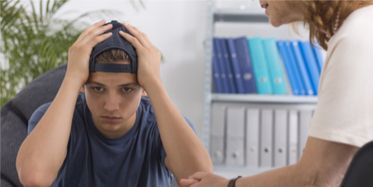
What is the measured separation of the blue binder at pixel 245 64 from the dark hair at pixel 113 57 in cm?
185

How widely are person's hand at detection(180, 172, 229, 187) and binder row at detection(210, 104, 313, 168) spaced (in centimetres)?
205

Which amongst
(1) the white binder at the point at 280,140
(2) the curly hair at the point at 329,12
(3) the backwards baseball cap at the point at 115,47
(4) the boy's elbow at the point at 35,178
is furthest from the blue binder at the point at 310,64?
(2) the curly hair at the point at 329,12

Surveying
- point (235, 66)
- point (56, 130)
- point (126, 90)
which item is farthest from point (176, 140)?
point (235, 66)

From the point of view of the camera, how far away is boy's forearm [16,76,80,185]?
4.61 feet

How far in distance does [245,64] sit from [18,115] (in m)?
1.49

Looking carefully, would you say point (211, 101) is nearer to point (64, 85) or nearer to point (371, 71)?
point (64, 85)

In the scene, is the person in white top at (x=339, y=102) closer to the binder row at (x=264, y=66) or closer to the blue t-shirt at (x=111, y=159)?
the blue t-shirt at (x=111, y=159)

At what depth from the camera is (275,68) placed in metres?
3.17

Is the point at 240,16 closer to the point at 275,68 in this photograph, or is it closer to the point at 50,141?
the point at 275,68

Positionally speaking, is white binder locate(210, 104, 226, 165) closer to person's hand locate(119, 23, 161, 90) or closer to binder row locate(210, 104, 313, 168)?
binder row locate(210, 104, 313, 168)

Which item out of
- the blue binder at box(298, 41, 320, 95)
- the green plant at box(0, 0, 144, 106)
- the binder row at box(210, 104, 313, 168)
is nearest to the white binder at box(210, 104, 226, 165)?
the binder row at box(210, 104, 313, 168)

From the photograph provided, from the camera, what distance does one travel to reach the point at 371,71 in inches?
32.3

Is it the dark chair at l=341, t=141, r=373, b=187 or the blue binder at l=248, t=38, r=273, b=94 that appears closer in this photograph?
the dark chair at l=341, t=141, r=373, b=187

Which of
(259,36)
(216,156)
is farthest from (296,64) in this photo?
(216,156)
